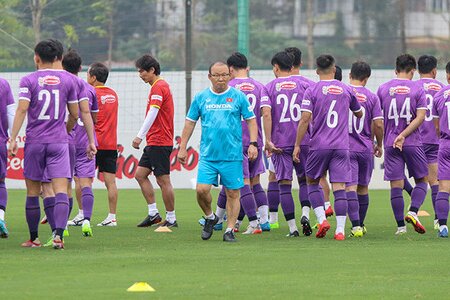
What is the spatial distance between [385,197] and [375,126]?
926 centimetres

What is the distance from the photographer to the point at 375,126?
15102mm

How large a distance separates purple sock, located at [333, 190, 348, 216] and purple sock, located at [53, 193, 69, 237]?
328 centimetres

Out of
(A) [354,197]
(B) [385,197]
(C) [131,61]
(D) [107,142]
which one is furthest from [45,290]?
(C) [131,61]

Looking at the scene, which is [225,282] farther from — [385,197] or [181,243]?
[385,197]

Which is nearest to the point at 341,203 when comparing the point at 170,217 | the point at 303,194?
the point at 303,194

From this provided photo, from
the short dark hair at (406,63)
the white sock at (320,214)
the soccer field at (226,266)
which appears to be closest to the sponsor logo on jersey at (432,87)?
the short dark hair at (406,63)

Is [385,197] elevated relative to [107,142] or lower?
lower

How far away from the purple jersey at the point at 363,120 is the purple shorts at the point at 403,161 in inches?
15.7

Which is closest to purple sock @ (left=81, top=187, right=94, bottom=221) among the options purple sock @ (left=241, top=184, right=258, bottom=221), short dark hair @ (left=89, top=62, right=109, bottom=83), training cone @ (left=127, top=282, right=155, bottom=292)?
short dark hair @ (left=89, top=62, right=109, bottom=83)

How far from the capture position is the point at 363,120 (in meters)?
15.3

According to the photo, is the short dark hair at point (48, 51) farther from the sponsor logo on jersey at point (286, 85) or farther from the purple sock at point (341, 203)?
the purple sock at point (341, 203)

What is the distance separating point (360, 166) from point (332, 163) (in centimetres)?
86

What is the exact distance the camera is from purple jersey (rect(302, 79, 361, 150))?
14547 millimetres

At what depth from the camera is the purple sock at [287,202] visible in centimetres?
1530
